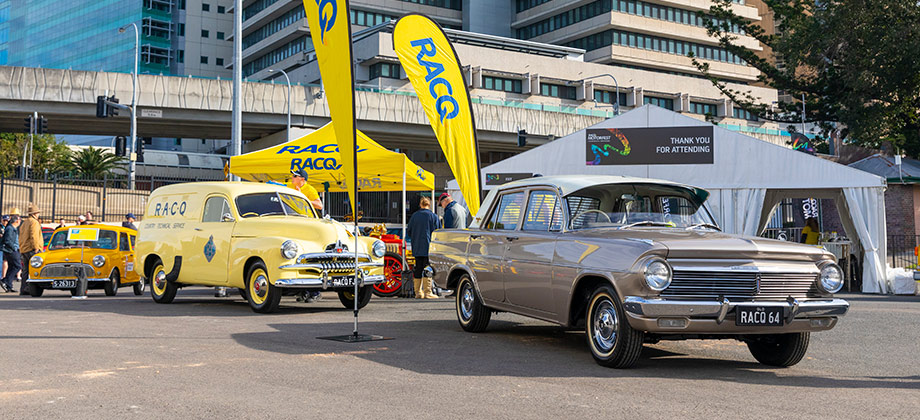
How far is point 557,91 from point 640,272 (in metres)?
70.4

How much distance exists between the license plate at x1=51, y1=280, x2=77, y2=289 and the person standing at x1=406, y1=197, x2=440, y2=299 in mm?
6811

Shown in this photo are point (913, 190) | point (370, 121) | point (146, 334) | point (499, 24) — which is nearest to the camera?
point (146, 334)

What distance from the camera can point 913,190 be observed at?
29219mm

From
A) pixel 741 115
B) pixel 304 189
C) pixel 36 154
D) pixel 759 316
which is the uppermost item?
pixel 741 115

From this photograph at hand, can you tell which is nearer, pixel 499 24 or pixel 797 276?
pixel 797 276

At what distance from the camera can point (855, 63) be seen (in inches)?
1029

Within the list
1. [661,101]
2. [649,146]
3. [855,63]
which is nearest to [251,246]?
[649,146]

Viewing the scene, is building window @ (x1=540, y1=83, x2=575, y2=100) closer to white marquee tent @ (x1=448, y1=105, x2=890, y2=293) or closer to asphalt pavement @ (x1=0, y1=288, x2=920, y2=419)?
white marquee tent @ (x1=448, y1=105, x2=890, y2=293)

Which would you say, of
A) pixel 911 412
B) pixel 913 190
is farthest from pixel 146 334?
pixel 913 190

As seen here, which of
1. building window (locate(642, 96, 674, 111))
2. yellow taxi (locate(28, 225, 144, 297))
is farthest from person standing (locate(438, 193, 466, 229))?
building window (locate(642, 96, 674, 111))

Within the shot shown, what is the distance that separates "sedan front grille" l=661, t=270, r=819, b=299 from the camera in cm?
666

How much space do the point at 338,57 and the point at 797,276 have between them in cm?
552

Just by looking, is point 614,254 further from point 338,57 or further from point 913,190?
point 913,190

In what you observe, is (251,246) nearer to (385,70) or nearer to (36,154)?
(385,70)
